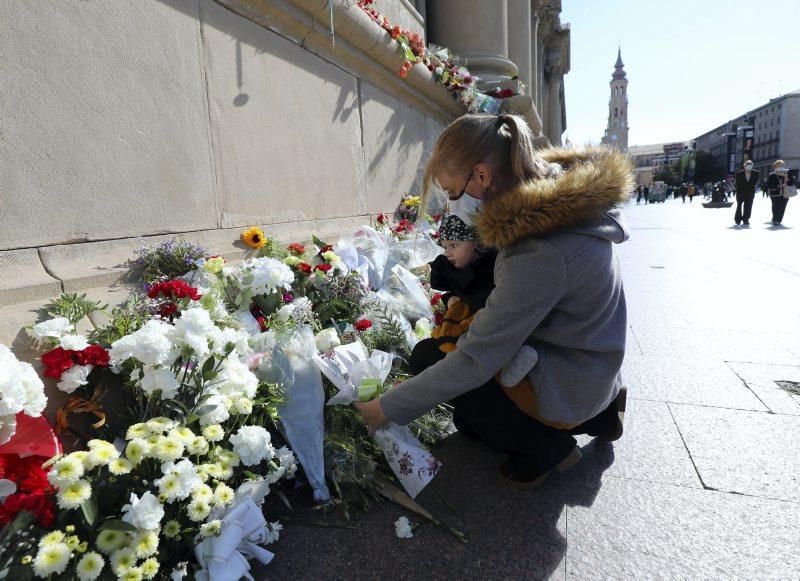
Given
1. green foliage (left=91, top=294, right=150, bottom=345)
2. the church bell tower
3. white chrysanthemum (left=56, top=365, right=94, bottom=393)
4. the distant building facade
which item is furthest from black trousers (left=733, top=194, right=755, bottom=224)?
the church bell tower

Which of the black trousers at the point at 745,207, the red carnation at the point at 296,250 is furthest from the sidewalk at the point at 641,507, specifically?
the black trousers at the point at 745,207

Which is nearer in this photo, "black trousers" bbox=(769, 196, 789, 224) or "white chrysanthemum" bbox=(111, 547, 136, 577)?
"white chrysanthemum" bbox=(111, 547, 136, 577)

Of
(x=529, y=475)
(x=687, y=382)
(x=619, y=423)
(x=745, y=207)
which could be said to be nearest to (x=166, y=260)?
(x=529, y=475)

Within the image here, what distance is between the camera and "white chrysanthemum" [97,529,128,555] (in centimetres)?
125

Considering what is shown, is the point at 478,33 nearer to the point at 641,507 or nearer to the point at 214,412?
the point at 641,507

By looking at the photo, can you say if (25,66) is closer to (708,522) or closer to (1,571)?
(1,571)

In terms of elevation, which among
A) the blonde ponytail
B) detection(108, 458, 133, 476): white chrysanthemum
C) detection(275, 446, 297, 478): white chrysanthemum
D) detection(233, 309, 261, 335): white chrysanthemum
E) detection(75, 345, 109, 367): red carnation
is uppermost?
the blonde ponytail

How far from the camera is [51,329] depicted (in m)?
1.69

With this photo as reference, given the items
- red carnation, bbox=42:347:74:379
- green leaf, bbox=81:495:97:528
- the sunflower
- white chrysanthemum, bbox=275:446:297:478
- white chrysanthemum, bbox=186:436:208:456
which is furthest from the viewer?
the sunflower

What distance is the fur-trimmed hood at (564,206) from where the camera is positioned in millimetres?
1591

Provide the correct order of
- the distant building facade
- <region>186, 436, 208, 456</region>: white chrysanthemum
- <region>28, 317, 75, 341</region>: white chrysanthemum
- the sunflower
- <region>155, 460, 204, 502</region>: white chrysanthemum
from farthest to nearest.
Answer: the distant building facade < the sunflower < <region>28, 317, 75, 341</region>: white chrysanthemum < <region>186, 436, 208, 456</region>: white chrysanthemum < <region>155, 460, 204, 502</region>: white chrysanthemum

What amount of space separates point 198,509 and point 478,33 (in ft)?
27.5

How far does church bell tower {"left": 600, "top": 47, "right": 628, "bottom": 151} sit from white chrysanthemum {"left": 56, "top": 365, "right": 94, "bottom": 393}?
112086 millimetres

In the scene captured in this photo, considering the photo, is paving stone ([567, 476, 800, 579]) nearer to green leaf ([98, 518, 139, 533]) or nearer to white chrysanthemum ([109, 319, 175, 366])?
green leaf ([98, 518, 139, 533])
